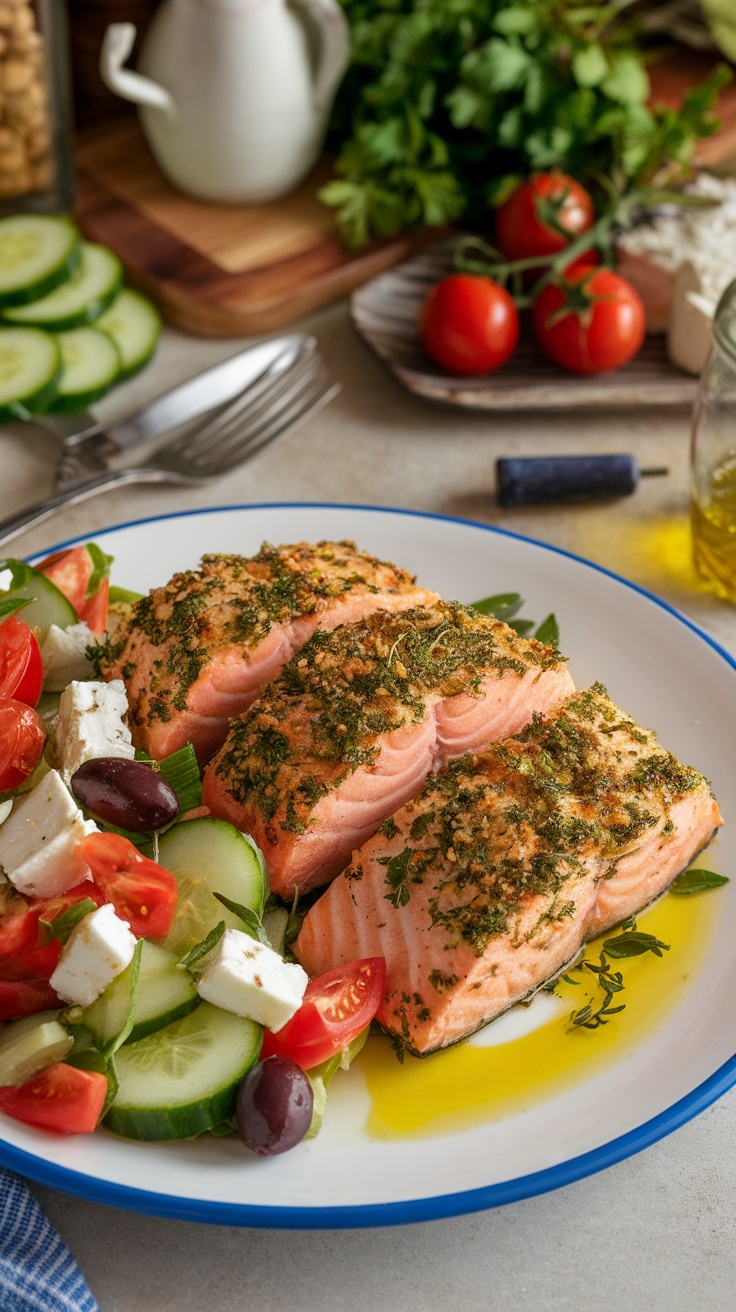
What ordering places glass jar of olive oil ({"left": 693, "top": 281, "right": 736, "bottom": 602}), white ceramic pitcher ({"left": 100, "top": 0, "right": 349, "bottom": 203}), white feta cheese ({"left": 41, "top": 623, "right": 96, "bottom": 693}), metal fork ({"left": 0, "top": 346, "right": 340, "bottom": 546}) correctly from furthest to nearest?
1. white ceramic pitcher ({"left": 100, "top": 0, "right": 349, "bottom": 203})
2. metal fork ({"left": 0, "top": 346, "right": 340, "bottom": 546})
3. glass jar of olive oil ({"left": 693, "top": 281, "right": 736, "bottom": 602})
4. white feta cheese ({"left": 41, "top": 623, "right": 96, "bottom": 693})

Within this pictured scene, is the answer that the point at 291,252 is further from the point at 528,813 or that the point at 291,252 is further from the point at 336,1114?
the point at 336,1114

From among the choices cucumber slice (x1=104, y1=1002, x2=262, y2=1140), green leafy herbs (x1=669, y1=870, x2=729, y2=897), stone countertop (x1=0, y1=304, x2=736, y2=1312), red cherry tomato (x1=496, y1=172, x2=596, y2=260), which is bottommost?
stone countertop (x1=0, y1=304, x2=736, y2=1312)

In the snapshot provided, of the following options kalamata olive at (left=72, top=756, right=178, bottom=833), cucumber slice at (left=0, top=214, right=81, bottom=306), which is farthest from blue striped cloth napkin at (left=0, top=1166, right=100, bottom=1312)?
cucumber slice at (left=0, top=214, right=81, bottom=306)

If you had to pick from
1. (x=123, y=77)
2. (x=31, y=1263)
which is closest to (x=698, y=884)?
(x=31, y=1263)

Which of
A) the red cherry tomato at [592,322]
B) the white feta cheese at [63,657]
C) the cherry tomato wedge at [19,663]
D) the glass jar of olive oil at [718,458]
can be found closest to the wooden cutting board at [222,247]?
the red cherry tomato at [592,322]

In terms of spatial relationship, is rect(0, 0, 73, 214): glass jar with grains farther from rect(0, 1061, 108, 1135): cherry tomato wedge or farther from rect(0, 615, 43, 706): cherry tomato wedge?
rect(0, 1061, 108, 1135): cherry tomato wedge

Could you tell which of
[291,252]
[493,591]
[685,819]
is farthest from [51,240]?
[685,819]

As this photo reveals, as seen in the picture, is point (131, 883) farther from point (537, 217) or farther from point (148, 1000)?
point (537, 217)
